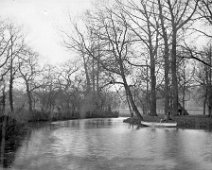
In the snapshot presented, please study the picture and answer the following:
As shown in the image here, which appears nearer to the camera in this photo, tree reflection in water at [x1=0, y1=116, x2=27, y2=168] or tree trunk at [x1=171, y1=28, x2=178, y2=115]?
tree reflection in water at [x1=0, y1=116, x2=27, y2=168]

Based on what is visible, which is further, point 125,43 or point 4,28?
point 4,28

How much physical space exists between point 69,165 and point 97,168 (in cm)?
120

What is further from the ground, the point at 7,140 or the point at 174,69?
the point at 174,69

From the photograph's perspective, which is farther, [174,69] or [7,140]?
[174,69]

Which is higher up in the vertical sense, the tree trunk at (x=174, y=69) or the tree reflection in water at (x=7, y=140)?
the tree trunk at (x=174, y=69)

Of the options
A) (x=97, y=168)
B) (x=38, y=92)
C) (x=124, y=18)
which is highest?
(x=124, y=18)

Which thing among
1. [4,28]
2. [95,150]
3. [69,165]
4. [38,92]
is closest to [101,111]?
[38,92]

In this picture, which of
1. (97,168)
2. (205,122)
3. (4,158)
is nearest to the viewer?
(97,168)

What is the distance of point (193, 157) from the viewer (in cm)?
1559

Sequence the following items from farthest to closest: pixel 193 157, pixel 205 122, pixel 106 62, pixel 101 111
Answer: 1. pixel 101 111
2. pixel 106 62
3. pixel 205 122
4. pixel 193 157

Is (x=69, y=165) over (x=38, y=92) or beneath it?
beneath

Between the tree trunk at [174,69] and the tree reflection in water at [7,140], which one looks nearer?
the tree reflection in water at [7,140]

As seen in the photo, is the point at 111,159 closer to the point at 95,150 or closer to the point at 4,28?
the point at 95,150

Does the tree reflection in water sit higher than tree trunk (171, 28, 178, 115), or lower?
lower
